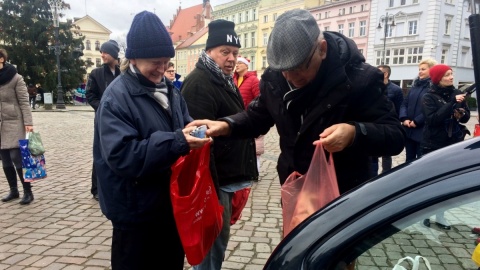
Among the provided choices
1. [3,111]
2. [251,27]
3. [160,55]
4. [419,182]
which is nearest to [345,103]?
[419,182]

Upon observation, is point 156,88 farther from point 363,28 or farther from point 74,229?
point 363,28

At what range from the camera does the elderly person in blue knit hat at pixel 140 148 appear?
71.6 inches

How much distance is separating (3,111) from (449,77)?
18.1ft

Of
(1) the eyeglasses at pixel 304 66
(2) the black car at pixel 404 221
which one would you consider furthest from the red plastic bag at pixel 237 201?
(2) the black car at pixel 404 221

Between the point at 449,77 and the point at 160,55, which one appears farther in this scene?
the point at 449,77

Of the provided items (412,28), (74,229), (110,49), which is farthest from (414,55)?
(74,229)

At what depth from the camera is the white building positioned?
128 ft

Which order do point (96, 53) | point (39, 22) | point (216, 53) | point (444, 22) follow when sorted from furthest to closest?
point (96, 53)
point (444, 22)
point (39, 22)
point (216, 53)

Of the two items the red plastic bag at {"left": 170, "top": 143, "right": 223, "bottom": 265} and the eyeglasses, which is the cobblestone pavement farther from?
the eyeglasses

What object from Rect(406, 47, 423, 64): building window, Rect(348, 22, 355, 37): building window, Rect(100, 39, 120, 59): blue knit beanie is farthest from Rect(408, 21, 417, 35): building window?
Rect(100, 39, 120, 59): blue knit beanie

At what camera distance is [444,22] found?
130 ft

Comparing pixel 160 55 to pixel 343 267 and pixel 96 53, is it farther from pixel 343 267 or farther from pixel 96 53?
pixel 96 53

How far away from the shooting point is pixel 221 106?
260 centimetres

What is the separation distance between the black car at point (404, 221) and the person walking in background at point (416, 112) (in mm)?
4352
